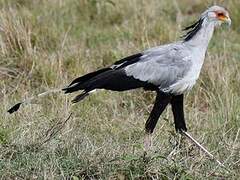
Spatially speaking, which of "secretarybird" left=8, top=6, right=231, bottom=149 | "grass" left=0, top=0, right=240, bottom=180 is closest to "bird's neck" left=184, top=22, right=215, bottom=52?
"secretarybird" left=8, top=6, right=231, bottom=149

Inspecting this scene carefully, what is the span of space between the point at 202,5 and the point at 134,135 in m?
3.64

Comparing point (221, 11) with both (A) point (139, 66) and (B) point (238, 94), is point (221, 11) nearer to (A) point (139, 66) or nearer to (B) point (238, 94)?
(A) point (139, 66)

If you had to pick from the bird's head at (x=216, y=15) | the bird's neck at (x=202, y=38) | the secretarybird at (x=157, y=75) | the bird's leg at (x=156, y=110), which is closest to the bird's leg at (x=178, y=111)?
the secretarybird at (x=157, y=75)

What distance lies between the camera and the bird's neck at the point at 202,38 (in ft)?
13.8

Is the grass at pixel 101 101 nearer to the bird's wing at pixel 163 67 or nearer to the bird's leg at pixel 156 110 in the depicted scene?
the bird's leg at pixel 156 110

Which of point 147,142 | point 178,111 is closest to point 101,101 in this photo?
point 178,111

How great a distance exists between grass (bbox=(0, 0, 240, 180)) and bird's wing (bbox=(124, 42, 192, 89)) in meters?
0.33

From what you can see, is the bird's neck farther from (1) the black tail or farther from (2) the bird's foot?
(2) the bird's foot

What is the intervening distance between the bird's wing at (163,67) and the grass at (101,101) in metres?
0.33

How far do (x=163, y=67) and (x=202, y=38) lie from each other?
0.31 metres

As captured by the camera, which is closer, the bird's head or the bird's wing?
the bird's wing

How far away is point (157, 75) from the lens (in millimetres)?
4141

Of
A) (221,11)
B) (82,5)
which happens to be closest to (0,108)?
(221,11)

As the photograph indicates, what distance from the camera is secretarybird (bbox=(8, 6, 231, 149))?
13.4 ft
